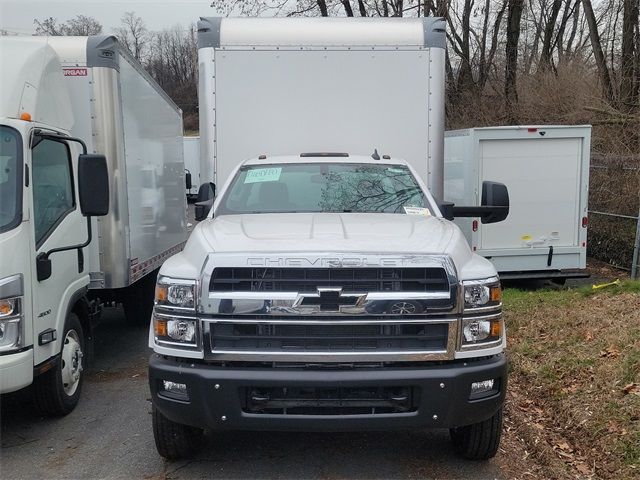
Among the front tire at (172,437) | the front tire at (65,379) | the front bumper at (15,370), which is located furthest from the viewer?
the front tire at (65,379)

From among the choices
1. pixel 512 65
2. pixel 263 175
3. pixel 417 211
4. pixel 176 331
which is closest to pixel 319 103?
pixel 263 175

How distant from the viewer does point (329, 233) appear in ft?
13.4

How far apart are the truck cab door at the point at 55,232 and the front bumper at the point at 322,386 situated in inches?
59.8

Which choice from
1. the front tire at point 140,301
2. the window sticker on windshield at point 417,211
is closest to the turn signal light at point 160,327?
the window sticker on windshield at point 417,211

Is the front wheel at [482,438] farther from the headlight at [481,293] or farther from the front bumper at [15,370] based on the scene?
the front bumper at [15,370]

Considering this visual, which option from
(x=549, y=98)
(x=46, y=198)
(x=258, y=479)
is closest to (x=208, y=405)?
(x=258, y=479)

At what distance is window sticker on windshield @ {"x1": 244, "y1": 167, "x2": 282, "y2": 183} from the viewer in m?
5.48

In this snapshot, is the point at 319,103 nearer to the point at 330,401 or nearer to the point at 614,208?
the point at 330,401

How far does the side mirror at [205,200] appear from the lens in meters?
5.43

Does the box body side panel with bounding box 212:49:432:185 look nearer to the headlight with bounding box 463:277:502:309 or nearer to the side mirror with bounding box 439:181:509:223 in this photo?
the side mirror with bounding box 439:181:509:223

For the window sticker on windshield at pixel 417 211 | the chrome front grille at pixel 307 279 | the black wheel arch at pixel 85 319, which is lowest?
the black wheel arch at pixel 85 319

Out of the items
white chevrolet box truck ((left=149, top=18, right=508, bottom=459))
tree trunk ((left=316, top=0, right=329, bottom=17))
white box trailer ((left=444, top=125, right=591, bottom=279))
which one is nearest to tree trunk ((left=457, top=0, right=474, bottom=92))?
tree trunk ((left=316, top=0, right=329, bottom=17))

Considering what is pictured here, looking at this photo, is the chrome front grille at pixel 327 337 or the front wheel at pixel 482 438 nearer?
the chrome front grille at pixel 327 337

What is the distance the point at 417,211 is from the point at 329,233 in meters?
1.27
